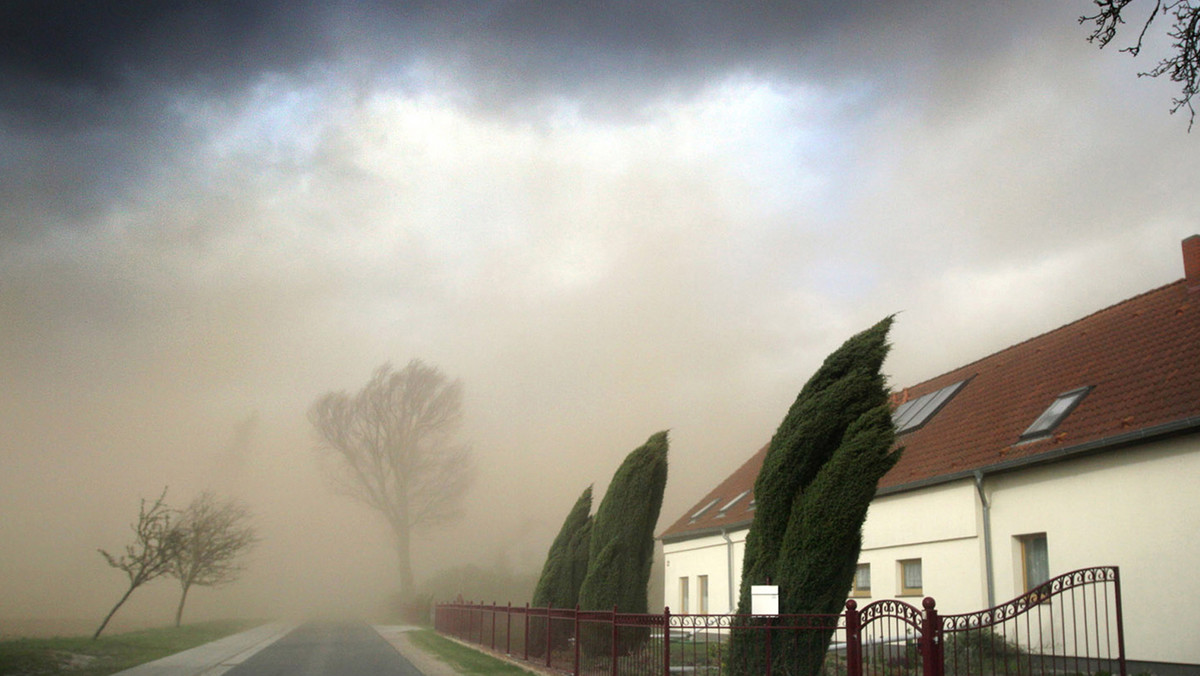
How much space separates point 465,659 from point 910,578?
33.0 feet

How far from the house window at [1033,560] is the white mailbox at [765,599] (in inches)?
263

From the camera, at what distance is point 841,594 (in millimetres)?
10906

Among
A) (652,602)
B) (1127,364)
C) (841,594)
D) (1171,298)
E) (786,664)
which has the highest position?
(1171,298)

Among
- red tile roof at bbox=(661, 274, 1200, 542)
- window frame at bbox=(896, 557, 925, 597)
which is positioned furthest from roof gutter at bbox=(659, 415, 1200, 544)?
window frame at bbox=(896, 557, 925, 597)

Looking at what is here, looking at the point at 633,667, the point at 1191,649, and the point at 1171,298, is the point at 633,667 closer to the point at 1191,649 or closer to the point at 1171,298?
the point at 1191,649

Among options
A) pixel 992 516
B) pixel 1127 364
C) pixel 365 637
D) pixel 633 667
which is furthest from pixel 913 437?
pixel 365 637

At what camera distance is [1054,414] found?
1564 centimetres

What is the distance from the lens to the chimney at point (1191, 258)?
52.9 feet

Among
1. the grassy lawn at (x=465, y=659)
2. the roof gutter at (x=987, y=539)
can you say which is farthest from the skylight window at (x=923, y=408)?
the grassy lawn at (x=465, y=659)

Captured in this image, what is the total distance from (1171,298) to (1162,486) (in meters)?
5.07

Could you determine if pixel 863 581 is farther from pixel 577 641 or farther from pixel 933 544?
pixel 577 641

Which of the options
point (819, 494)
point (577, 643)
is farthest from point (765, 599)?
point (577, 643)

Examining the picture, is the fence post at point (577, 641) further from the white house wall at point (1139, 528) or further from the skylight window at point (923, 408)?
the skylight window at point (923, 408)

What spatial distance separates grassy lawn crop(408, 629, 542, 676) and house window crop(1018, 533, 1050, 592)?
898cm
